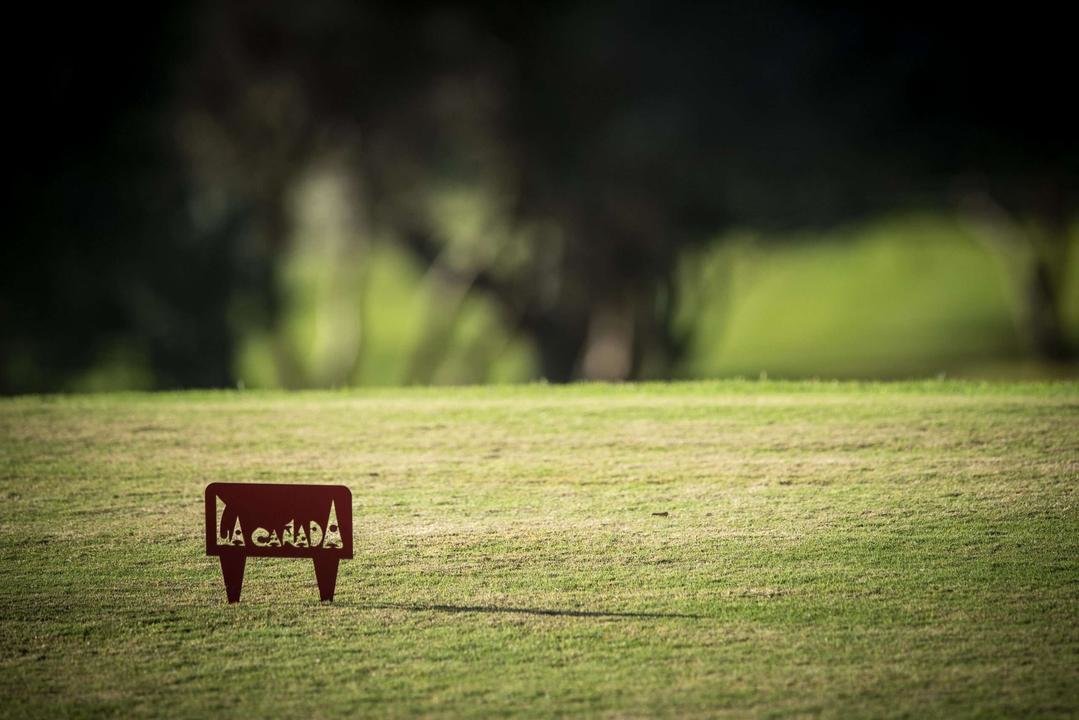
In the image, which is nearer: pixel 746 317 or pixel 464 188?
pixel 464 188

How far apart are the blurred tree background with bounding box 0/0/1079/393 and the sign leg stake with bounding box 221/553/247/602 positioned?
14.8 metres

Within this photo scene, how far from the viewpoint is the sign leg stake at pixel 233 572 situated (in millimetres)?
6980

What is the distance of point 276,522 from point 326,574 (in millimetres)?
371

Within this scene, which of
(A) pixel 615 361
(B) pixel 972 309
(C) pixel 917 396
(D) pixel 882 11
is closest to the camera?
(C) pixel 917 396

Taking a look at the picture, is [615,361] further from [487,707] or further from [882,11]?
[487,707]

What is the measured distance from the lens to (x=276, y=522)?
6836 millimetres

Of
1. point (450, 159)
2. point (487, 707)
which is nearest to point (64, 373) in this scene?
point (450, 159)

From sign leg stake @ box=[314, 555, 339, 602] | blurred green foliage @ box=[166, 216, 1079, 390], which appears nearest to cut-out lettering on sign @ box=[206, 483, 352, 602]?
sign leg stake @ box=[314, 555, 339, 602]

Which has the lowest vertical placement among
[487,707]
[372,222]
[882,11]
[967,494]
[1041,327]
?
[487,707]

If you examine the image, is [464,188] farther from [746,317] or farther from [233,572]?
[233,572]

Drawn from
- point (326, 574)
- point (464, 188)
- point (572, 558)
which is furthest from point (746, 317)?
point (326, 574)

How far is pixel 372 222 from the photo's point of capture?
2439 cm

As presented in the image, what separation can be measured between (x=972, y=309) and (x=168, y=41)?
16889 mm

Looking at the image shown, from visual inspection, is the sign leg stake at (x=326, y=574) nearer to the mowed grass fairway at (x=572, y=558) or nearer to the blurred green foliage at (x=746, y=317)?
the mowed grass fairway at (x=572, y=558)
